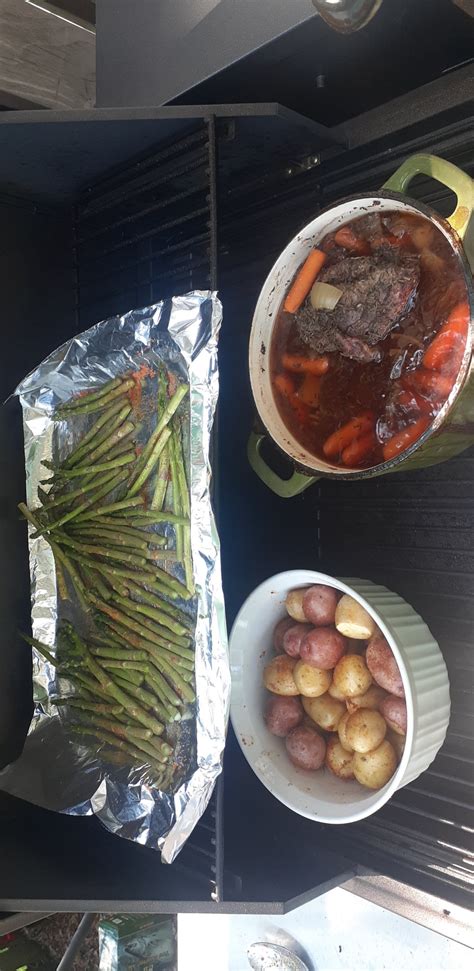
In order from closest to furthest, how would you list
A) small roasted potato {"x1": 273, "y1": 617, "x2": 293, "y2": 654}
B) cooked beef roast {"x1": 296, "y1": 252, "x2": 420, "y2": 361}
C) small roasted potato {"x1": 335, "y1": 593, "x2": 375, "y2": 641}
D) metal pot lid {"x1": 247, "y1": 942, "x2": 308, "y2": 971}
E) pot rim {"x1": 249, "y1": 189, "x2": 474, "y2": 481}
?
1. pot rim {"x1": 249, "y1": 189, "x2": 474, "y2": 481}
2. cooked beef roast {"x1": 296, "y1": 252, "x2": 420, "y2": 361}
3. small roasted potato {"x1": 335, "y1": 593, "x2": 375, "y2": 641}
4. small roasted potato {"x1": 273, "y1": 617, "x2": 293, "y2": 654}
5. metal pot lid {"x1": 247, "y1": 942, "x2": 308, "y2": 971}

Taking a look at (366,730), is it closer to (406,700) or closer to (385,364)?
(406,700)

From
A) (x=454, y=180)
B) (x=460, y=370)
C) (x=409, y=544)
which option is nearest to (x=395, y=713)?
(x=409, y=544)

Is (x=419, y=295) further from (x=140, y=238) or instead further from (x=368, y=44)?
(x=140, y=238)

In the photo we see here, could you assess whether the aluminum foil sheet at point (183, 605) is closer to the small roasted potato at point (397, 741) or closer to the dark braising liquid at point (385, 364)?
the dark braising liquid at point (385, 364)

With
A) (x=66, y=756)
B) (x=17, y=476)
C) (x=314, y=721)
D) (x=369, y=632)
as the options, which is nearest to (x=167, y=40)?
(x=17, y=476)

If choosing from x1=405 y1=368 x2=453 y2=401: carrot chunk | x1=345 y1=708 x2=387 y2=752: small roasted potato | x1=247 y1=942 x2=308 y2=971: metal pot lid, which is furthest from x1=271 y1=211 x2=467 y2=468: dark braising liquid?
x1=247 y1=942 x2=308 y2=971: metal pot lid

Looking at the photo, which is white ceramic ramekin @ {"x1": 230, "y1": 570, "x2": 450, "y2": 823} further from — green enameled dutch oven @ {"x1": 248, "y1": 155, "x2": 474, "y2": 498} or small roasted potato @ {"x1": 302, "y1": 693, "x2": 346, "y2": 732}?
green enameled dutch oven @ {"x1": 248, "y1": 155, "x2": 474, "y2": 498}

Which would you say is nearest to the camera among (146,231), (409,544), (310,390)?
(310,390)

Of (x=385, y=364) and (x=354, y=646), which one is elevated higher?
(x=385, y=364)
